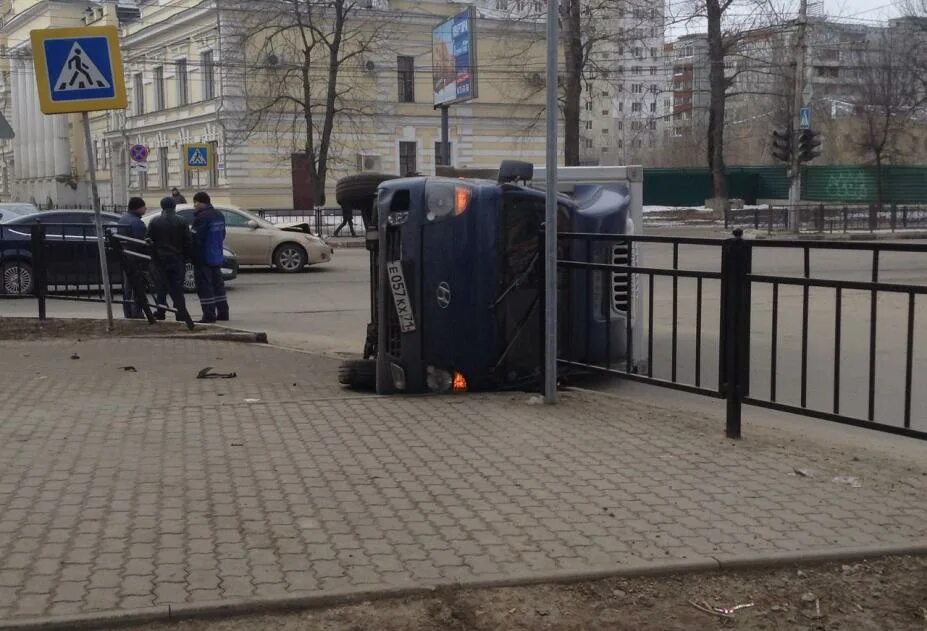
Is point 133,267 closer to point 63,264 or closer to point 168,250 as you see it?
point 168,250

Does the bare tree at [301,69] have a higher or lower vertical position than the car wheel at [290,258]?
higher

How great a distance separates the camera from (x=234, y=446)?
6.44 metres

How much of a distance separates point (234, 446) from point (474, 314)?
7.28 feet

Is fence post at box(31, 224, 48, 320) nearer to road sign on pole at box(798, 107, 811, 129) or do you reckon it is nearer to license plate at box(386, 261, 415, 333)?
license plate at box(386, 261, 415, 333)

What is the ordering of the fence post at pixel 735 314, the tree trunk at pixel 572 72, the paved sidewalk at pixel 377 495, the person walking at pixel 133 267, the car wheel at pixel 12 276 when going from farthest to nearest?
the tree trunk at pixel 572 72
the car wheel at pixel 12 276
the person walking at pixel 133 267
the fence post at pixel 735 314
the paved sidewalk at pixel 377 495

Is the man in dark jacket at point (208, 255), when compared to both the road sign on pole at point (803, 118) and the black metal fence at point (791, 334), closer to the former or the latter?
the black metal fence at point (791, 334)

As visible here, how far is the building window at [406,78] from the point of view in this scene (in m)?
54.6

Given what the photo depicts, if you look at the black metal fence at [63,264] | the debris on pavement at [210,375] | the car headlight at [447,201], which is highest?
the car headlight at [447,201]

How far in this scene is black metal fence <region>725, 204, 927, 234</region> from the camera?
35344mm

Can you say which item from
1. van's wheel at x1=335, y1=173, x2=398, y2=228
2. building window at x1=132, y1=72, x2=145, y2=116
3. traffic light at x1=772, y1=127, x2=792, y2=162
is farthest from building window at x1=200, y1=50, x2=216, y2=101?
van's wheel at x1=335, y1=173, x2=398, y2=228

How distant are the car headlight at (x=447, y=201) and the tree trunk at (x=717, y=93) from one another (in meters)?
36.3

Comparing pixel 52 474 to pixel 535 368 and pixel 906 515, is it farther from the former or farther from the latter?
pixel 906 515

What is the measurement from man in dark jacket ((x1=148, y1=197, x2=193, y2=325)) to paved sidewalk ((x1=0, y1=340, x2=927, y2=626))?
5.09 meters

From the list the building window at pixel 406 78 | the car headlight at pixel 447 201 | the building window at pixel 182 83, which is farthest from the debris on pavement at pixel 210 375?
the building window at pixel 182 83
